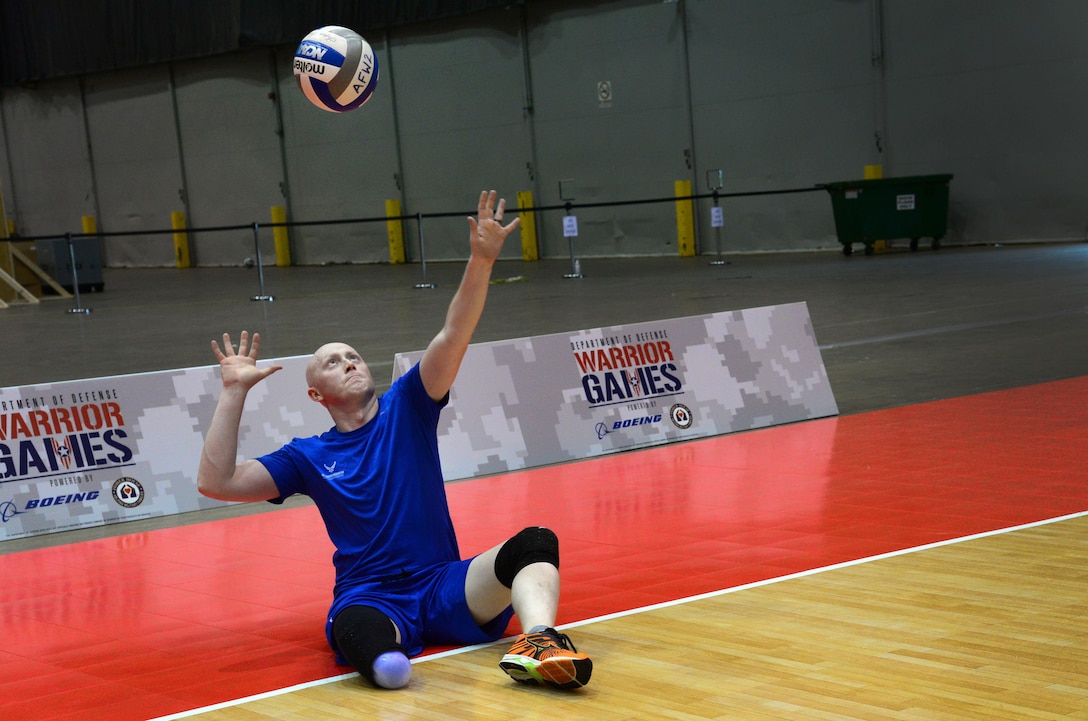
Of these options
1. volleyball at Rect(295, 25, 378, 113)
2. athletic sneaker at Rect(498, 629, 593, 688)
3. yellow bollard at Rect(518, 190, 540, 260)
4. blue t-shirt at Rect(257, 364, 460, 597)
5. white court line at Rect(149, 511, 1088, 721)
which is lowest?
white court line at Rect(149, 511, 1088, 721)

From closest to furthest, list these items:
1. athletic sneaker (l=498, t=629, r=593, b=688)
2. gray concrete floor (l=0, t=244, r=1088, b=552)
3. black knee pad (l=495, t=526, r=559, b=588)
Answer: athletic sneaker (l=498, t=629, r=593, b=688) < black knee pad (l=495, t=526, r=559, b=588) < gray concrete floor (l=0, t=244, r=1088, b=552)

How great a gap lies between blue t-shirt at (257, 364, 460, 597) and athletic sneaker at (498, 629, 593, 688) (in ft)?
2.19

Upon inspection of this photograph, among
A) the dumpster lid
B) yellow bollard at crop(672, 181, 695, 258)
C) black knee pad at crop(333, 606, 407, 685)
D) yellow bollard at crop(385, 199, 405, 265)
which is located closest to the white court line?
black knee pad at crop(333, 606, 407, 685)

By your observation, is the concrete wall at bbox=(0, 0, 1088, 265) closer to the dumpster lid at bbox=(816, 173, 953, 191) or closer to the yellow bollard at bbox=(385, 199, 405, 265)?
the yellow bollard at bbox=(385, 199, 405, 265)

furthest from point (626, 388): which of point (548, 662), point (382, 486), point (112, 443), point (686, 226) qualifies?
point (686, 226)

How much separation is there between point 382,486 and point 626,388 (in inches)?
172

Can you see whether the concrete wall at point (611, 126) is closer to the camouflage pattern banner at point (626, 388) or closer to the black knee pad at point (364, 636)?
the camouflage pattern banner at point (626, 388)

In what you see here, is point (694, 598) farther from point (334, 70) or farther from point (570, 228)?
point (570, 228)

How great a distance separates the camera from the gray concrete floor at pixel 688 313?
1118cm

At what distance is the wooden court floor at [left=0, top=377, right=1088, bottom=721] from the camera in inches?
155

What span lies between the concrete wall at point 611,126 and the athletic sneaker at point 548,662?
19.9m

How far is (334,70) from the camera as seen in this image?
784cm

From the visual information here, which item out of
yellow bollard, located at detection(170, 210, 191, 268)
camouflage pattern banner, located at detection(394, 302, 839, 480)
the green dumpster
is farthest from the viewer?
yellow bollard, located at detection(170, 210, 191, 268)

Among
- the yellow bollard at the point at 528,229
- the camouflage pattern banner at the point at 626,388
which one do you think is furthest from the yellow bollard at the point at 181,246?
the camouflage pattern banner at the point at 626,388
